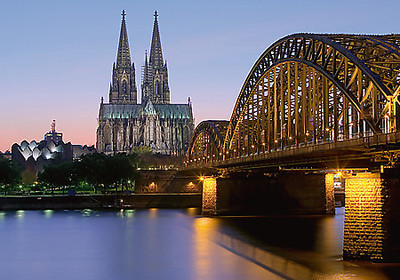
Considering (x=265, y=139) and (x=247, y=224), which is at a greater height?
(x=265, y=139)

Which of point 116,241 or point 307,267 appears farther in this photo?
point 116,241

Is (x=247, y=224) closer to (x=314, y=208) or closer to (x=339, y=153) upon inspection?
(x=314, y=208)

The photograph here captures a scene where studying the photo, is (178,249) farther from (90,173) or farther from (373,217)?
(90,173)

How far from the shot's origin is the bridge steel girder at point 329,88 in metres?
44.1

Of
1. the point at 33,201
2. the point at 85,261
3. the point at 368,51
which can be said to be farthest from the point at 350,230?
the point at 33,201

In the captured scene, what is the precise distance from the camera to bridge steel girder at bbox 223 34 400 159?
44094 millimetres

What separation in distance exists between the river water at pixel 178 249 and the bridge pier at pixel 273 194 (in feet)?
7.29

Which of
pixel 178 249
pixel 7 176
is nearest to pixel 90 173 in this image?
pixel 7 176

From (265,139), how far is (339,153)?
29.7 meters

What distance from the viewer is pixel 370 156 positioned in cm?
4681

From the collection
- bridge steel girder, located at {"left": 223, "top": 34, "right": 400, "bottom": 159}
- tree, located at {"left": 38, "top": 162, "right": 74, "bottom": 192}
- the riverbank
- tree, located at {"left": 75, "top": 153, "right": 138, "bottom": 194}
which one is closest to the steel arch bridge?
bridge steel girder, located at {"left": 223, "top": 34, "right": 400, "bottom": 159}

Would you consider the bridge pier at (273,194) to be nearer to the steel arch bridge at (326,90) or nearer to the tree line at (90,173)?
the steel arch bridge at (326,90)

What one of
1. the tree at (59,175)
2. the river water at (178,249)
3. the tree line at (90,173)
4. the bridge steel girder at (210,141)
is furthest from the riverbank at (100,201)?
the tree at (59,175)

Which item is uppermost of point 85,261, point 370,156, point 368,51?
point 368,51
